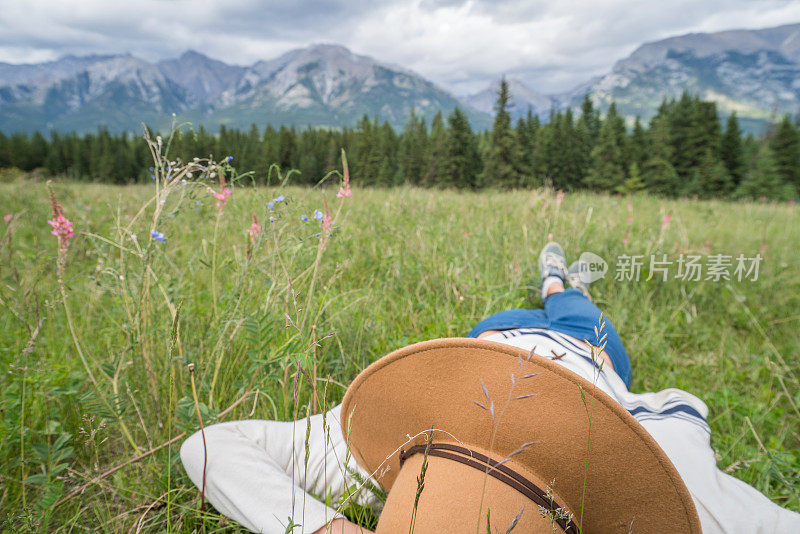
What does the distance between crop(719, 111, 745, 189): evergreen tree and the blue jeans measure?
4666 cm

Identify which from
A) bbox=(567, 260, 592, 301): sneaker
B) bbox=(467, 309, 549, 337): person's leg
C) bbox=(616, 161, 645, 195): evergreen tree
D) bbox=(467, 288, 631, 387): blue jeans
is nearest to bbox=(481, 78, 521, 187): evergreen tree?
bbox=(616, 161, 645, 195): evergreen tree

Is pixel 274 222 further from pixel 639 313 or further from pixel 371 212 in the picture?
pixel 371 212

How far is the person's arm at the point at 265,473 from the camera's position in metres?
1.17

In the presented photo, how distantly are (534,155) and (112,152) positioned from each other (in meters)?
59.6

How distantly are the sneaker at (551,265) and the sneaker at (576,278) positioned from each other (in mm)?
61

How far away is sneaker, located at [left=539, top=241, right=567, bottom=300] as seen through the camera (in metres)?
3.04

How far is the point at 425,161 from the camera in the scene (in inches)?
1809

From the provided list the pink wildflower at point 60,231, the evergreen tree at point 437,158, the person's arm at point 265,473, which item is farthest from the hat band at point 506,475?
the evergreen tree at point 437,158

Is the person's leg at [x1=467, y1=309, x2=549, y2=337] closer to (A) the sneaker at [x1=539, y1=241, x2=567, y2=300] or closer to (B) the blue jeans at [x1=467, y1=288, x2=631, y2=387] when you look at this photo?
(B) the blue jeans at [x1=467, y1=288, x2=631, y2=387]

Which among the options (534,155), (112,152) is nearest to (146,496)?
(534,155)

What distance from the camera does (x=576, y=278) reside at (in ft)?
10.1

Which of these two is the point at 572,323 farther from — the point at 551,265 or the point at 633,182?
the point at 633,182

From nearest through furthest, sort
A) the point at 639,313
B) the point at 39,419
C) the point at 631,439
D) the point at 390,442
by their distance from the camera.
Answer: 1. the point at 631,439
2. the point at 390,442
3. the point at 39,419
4. the point at 639,313

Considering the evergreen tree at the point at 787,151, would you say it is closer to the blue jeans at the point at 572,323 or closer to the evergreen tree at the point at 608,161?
the evergreen tree at the point at 608,161
